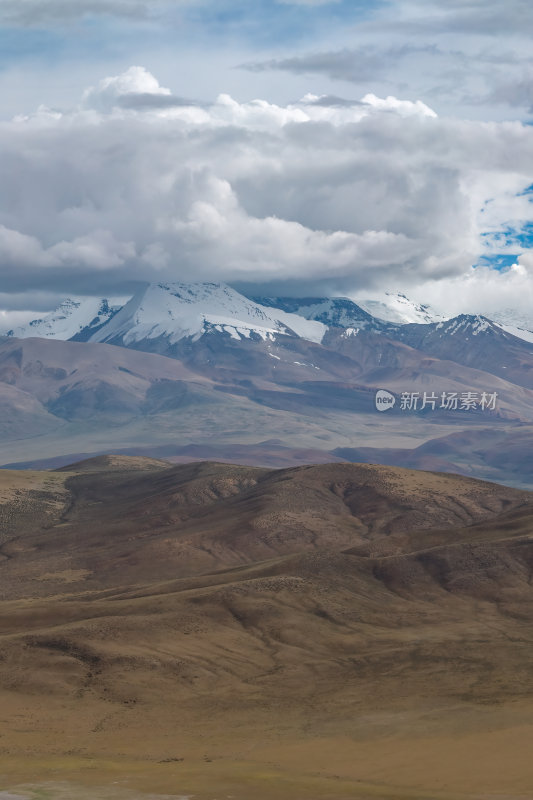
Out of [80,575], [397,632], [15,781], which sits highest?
[15,781]

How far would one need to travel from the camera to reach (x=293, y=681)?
8925 centimetres

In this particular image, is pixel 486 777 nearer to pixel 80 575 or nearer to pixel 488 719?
pixel 488 719

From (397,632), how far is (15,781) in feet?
196

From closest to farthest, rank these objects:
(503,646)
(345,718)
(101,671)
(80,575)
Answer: (345,718)
(101,671)
(503,646)
(80,575)

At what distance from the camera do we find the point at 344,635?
348 feet

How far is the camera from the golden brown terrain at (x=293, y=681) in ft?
183

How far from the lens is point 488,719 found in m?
68.5

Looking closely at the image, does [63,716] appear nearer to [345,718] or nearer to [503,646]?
[345,718]

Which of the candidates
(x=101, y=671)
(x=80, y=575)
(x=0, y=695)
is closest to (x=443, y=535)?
(x=80, y=575)

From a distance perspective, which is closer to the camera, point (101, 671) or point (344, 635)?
point (101, 671)

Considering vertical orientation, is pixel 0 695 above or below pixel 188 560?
above

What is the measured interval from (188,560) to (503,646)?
90.4 m

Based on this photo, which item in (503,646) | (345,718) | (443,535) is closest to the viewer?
(345,718)

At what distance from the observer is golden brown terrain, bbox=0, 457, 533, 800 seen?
55.7 m
